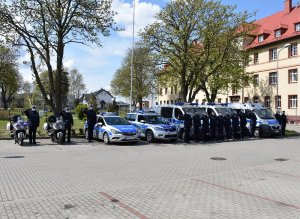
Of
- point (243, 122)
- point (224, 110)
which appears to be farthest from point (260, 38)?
point (243, 122)

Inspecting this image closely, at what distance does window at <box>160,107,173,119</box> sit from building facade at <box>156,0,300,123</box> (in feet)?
58.1

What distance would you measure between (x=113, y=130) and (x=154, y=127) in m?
2.43

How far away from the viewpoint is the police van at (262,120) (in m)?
23.3

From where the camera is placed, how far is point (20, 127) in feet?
55.9

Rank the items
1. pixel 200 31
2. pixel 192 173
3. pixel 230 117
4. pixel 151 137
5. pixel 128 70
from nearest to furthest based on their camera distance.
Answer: pixel 192 173, pixel 151 137, pixel 230 117, pixel 200 31, pixel 128 70

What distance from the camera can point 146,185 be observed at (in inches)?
339

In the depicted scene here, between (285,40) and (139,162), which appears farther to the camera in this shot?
(285,40)

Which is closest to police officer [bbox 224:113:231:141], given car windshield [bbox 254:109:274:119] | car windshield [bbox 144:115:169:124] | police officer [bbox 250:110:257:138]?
police officer [bbox 250:110:257:138]

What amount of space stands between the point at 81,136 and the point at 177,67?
505 inches

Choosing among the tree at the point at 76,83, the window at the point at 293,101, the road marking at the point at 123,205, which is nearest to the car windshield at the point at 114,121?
the road marking at the point at 123,205

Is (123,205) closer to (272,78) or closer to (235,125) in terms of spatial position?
(235,125)

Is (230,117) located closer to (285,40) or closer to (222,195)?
(222,195)

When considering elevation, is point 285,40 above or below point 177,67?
above

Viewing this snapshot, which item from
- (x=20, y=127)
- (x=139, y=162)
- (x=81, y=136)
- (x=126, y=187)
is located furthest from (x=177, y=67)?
(x=126, y=187)
